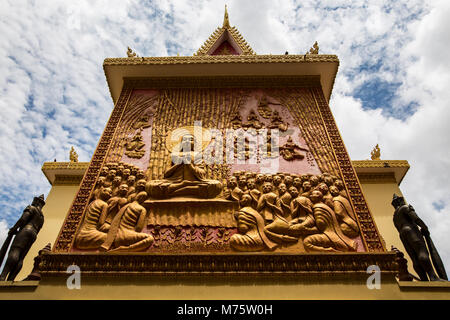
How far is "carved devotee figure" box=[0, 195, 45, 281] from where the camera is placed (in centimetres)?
507

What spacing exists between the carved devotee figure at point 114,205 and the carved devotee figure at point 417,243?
16.5 feet

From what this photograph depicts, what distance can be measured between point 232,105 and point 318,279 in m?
4.61

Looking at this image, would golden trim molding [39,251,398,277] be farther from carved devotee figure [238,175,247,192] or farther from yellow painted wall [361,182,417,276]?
yellow painted wall [361,182,417,276]

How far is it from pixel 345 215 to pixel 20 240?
18.6 feet

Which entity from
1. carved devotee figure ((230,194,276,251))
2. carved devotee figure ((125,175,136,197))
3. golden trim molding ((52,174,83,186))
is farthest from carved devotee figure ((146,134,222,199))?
golden trim molding ((52,174,83,186))

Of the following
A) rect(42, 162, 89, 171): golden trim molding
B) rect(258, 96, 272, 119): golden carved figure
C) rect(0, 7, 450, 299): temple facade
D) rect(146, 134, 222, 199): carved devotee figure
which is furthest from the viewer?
rect(42, 162, 89, 171): golden trim molding

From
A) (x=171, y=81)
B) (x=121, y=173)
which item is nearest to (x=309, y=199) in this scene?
(x=121, y=173)

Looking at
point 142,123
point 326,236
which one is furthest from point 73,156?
point 326,236

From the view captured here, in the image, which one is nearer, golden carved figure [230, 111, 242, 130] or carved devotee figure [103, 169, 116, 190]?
carved devotee figure [103, 169, 116, 190]

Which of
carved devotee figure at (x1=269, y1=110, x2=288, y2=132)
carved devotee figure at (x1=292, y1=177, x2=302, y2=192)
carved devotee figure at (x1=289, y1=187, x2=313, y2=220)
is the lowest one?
carved devotee figure at (x1=289, y1=187, x2=313, y2=220)

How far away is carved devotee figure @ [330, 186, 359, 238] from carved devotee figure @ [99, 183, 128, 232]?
12.7 ft

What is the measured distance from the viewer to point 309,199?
18.7 feet

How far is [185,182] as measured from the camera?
233 inches

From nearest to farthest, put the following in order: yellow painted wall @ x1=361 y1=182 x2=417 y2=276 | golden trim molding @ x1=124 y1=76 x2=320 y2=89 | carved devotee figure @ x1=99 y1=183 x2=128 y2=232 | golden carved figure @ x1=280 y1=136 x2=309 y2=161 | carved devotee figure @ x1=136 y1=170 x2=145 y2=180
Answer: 1. carved devotee figure @ x1=99 y1=183 x2=128 y2=232
2. carved devotee figure @ x1=136 y1=170 x2=145 y2=180
3. golden carved figure @ x1=280 y1=136 x2=309 y2=161
4. yellow painted wall @ x1=361 y1=182 x2=417 y2=276
5. golden trim molding @ x1=124 y1=76 x2=320 y2=89
